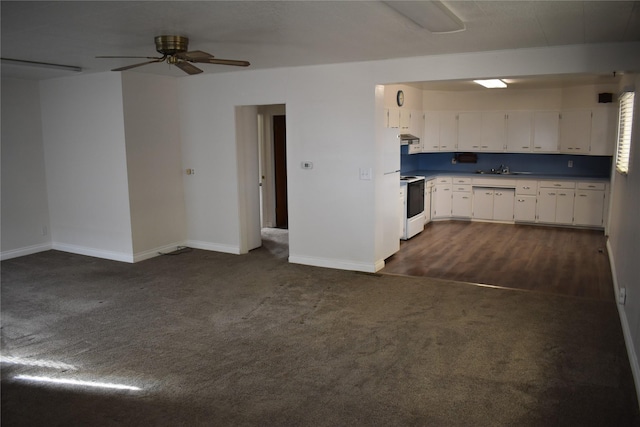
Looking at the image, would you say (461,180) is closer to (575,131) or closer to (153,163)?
(575,131)

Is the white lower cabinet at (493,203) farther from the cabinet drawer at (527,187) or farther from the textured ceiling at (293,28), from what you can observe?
the textured ceiling at (293,28)

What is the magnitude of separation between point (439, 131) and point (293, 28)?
5.89 metres

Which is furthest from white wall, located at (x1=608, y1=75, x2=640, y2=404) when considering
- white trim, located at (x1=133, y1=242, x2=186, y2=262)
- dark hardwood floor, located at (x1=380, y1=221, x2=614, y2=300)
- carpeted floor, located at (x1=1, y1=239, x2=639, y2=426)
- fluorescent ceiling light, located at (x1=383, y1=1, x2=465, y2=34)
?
white trim, located at (x1=133, y1=242, x2=186, y2=262)

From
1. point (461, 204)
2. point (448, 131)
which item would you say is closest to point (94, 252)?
point (461, 204)

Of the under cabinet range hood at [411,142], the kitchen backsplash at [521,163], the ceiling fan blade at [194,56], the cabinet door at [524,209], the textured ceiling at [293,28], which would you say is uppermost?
the textured ceiling at [293,28]

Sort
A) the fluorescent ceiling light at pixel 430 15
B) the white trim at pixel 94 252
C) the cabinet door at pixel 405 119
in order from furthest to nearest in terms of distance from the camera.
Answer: the cabinet door at pixel 405 119 → the white trim at pixel 94 252 → the fluorescent ceiling light at pixel 430 15

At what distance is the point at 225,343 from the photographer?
151 inches

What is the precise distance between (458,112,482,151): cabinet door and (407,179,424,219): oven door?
1.71 m

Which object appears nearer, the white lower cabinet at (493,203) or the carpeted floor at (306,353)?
the carpeted floor at (306,353)

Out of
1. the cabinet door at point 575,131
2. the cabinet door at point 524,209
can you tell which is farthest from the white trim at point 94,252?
the cabinet door at point 575,131

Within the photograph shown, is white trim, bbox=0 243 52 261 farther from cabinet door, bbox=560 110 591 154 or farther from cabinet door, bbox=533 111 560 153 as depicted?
cabinet door, bbox=560 110 591 154

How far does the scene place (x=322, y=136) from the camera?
5754 mm

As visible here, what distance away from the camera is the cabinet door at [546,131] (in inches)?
330

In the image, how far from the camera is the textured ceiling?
124 inches
